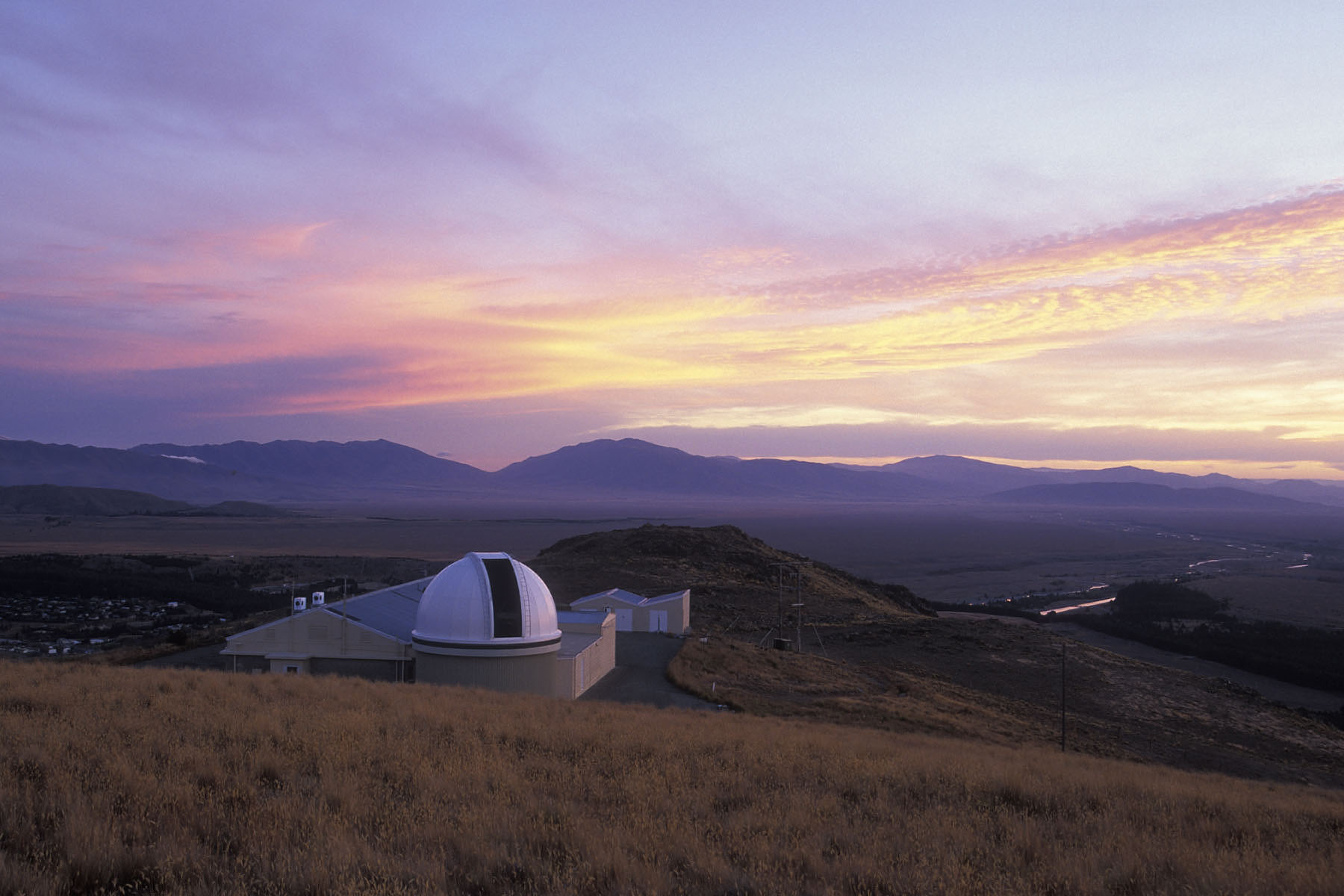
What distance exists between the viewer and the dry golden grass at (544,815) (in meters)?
5.40

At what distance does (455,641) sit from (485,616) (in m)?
0.91

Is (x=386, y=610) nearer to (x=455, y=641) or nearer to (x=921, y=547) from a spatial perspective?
(x=455, y=641)

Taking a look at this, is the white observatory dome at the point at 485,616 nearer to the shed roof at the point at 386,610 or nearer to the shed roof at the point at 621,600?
the shed roof at the point at 386,610

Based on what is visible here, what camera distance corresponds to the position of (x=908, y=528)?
165m

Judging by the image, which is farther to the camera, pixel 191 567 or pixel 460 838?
pixel 191 567

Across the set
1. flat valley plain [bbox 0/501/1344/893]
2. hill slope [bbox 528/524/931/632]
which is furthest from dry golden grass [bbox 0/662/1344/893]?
hill slope [bbox 528/524/931/632]

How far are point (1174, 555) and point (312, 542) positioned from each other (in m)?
124

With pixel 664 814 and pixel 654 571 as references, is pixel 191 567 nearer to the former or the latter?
pixel 654 571

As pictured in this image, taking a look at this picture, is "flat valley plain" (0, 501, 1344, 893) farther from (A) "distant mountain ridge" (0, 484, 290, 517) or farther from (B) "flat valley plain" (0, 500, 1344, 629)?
(A) "distant mountain ridge" (0, 484, 290, 517)

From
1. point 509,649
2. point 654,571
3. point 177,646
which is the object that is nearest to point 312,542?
point 654,571

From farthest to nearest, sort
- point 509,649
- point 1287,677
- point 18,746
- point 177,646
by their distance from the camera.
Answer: point 1287,677, point 177,646, point 509,649, point 18,746

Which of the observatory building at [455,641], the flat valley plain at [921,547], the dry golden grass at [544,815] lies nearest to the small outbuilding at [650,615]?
the flat valley plain at [921,547]

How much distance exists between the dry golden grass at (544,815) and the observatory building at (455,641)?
948cm

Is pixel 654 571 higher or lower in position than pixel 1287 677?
higher
